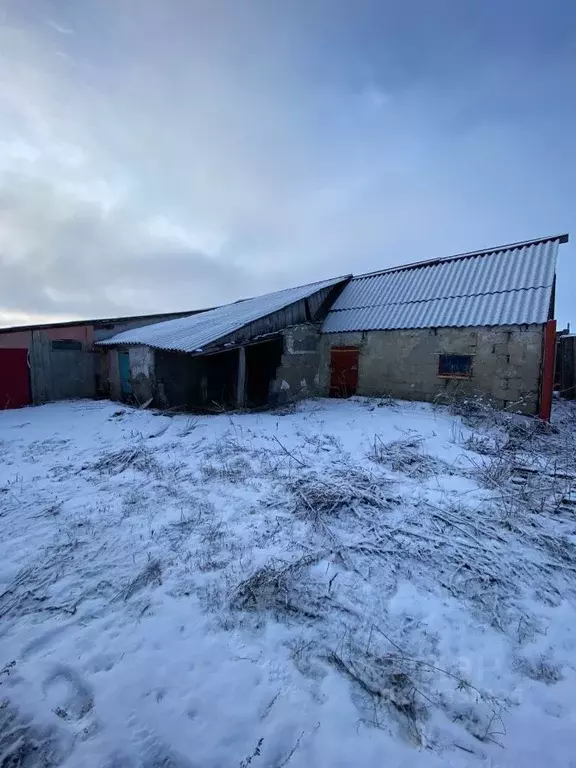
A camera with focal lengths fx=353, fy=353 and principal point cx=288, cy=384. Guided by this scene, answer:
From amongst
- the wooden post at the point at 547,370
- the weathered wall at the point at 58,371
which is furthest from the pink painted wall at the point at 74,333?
the wooden post at the point at 547,370

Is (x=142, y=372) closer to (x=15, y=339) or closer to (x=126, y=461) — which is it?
(x=15, y=339)

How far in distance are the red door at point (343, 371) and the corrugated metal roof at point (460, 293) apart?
0.82 m

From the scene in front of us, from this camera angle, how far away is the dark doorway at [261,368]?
12.3 m

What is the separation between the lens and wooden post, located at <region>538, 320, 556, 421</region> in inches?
342

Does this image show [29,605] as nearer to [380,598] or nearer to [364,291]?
[380,598]

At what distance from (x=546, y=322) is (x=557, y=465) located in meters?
4.46

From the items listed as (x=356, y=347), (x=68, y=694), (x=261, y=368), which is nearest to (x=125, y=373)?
(x=261, y=368)

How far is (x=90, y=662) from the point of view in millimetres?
2527

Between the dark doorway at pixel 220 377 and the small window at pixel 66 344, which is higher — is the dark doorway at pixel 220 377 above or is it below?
below

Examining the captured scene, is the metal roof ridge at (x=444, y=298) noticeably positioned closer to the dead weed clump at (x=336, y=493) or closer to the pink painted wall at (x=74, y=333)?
the dead weed clump at (x=336, y=493)

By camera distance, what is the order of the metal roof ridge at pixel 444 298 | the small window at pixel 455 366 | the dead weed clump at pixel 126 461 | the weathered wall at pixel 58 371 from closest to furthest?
1. the dead weed clump at pixel 126 461
2. the metal roof ridge at pixel 444 298
3. the small window at pixel 455 366
4. the weathered wall at pixel 58 371

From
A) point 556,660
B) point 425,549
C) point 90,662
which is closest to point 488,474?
point 425,549

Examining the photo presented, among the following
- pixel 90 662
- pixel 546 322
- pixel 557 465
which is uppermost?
pixel 546 322

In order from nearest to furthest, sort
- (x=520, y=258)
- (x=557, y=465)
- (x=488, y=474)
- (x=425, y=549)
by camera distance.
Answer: (x=425, y=549)
(x=488, y=474)
(x=557, y=465)
(x=520, y=258)
